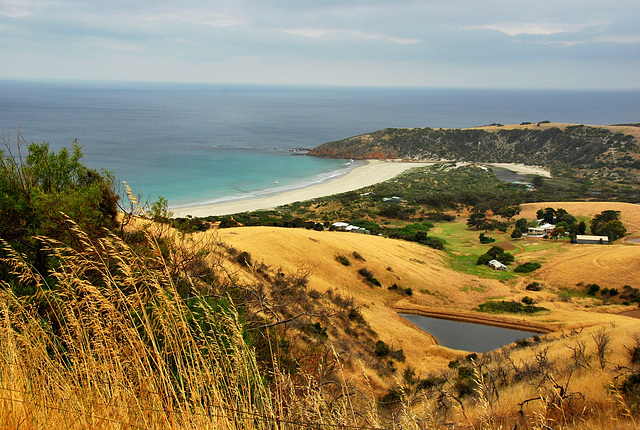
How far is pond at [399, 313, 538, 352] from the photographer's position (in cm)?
1962

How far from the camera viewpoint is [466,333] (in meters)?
21.2

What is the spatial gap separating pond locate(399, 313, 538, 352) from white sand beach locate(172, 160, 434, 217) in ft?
114

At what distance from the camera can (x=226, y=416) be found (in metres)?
2.87

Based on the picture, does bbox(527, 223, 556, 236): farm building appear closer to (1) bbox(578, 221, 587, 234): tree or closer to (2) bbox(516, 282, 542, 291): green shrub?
(1) bbox(578, 221, 587, 234): tree

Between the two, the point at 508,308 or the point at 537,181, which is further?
the point at 537,181

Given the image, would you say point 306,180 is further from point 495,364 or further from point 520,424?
point 520,424

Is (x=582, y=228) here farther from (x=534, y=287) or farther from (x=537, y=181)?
(x=537, y=181)

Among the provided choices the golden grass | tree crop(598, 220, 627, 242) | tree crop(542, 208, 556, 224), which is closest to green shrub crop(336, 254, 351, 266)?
the golden grass

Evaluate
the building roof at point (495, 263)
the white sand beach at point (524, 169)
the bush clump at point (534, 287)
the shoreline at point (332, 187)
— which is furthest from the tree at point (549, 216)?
the white sand beach at point (524, 169)

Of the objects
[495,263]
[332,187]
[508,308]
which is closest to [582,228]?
[495,263]

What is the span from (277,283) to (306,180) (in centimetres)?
5874

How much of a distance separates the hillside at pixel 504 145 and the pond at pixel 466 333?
77893 millimetres

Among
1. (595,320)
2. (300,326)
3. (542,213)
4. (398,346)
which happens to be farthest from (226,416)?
(542,213)

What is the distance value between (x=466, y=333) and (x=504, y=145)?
92708mm
